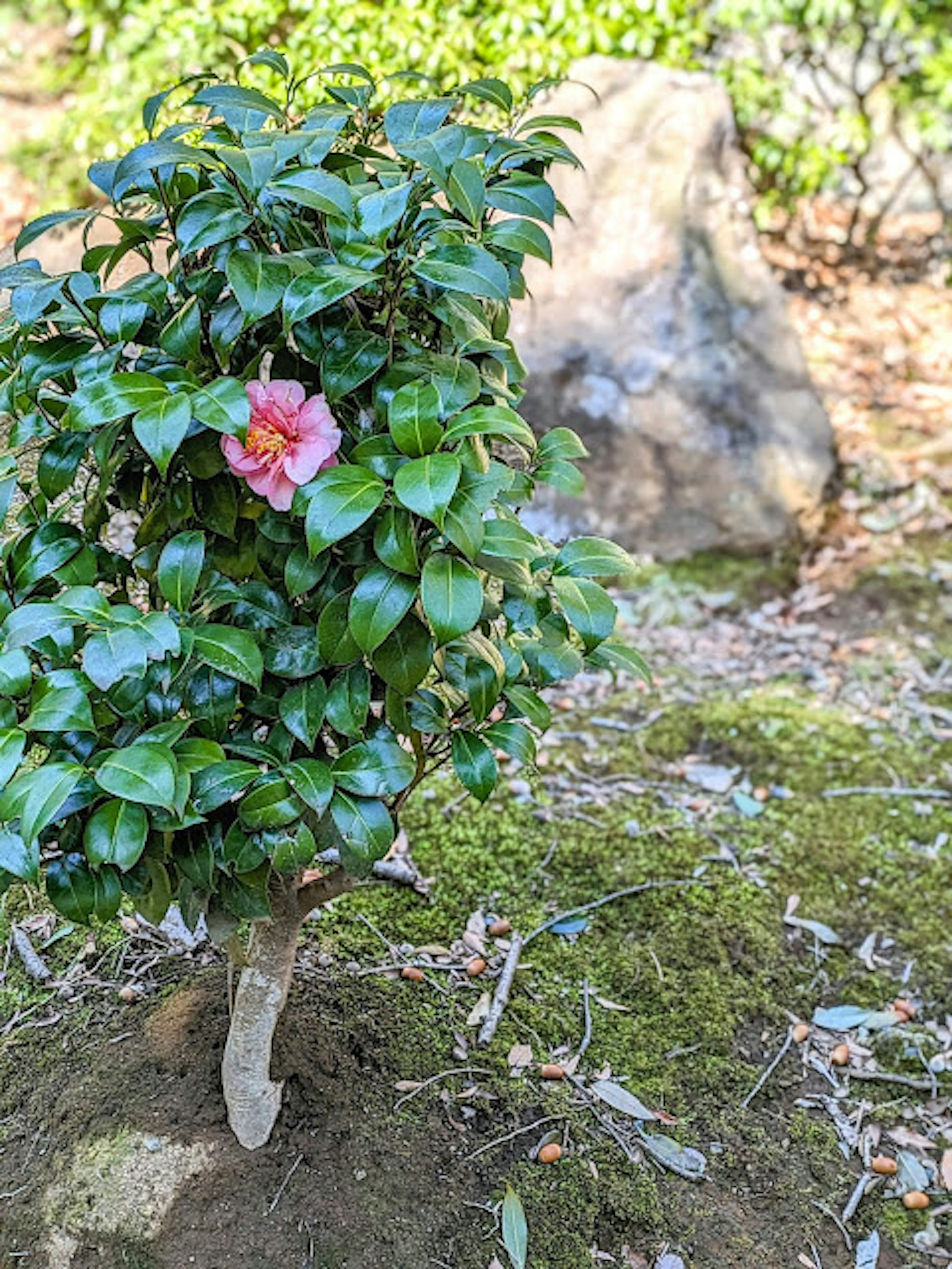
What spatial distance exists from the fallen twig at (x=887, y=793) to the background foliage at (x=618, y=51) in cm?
283

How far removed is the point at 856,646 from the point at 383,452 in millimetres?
3026

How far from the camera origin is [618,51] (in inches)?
203

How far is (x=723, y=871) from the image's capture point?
2922mm

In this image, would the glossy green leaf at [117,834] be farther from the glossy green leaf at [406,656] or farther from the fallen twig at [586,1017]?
the fallen twig at [586,1017]

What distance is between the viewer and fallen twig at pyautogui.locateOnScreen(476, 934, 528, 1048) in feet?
7.55

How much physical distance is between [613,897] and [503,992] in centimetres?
47

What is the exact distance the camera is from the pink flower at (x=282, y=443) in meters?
1.36

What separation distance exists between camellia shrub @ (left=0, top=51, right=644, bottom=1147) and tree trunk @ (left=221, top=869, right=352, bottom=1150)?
154 millimetres

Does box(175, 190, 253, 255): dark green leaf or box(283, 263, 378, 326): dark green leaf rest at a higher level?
box(175, 190, 253, 255): dark green leaf

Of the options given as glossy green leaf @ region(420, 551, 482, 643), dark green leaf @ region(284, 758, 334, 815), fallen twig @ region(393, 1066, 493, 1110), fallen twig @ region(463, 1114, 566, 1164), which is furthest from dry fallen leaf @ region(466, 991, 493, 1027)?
glossy green leaf @ region(420, 551, 482, 643)

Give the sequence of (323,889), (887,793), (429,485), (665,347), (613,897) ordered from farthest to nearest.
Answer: (665,347), (887,793), (613,897), (323,889), (429,485)

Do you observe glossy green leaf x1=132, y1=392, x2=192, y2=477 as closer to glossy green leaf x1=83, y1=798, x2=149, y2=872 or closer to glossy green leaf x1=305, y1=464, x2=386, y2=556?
glossy green leaf x1=305, y1=464, x2=386, y2=556

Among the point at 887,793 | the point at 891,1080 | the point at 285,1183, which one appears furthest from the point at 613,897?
the point at 285,1183

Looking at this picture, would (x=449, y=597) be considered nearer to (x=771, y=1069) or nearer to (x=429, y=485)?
(x=429, y=485)
